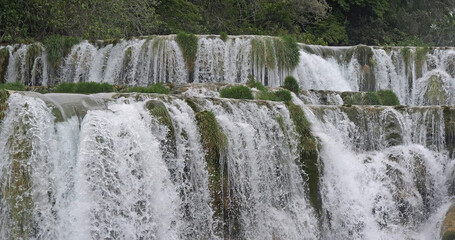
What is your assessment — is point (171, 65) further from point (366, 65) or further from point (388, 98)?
point (366, 65)

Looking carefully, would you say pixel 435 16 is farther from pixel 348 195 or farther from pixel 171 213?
pixel 171 213

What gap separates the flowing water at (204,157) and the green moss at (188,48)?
0.43 feet

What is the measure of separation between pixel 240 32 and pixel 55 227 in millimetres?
15177

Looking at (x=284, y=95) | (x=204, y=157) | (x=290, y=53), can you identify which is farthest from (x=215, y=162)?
(x=290, y=53)

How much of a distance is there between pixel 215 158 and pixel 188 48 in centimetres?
590

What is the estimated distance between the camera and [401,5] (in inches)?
1058

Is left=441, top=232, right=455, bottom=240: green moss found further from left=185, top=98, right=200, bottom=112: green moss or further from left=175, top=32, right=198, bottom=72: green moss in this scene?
left=175, top=32, right=198, bottom=72: green moss

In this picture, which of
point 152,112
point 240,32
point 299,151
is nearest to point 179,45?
point 299,151

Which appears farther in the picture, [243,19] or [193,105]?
[243,19]

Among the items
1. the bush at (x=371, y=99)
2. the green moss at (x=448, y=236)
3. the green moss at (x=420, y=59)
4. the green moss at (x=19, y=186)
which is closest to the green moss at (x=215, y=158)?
the green moss at (x=19, y=186)

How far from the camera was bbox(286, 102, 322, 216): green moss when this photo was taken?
9.74 meters

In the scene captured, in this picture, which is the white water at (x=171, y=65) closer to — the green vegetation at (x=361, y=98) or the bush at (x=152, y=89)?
the green vegetation at (x=361, y=98)

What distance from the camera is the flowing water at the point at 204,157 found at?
6875mm

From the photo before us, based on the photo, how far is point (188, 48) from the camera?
14.0 m
